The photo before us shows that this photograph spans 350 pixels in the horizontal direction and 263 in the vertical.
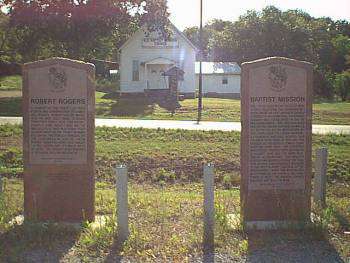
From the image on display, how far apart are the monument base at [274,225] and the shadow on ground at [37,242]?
2.08m

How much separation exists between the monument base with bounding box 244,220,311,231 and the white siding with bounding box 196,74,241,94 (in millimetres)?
41563

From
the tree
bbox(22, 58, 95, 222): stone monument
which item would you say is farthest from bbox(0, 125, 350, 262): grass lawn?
the tree

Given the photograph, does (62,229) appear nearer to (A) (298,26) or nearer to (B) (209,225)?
(B) (209,225)

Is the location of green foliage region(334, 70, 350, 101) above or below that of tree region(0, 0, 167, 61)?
below

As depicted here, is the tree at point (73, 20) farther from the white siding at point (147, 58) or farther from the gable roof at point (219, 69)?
the gable roof at point (219, 69)

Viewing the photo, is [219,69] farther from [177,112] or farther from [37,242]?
[37,242]

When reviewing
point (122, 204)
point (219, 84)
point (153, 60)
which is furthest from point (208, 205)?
point (219, 84)

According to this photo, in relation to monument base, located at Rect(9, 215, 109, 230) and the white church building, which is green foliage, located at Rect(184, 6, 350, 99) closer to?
the white church building

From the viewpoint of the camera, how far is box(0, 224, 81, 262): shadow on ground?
5.09 m

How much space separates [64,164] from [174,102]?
24.4 m

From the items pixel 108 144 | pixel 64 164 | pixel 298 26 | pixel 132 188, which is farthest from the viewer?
pixel 298 26

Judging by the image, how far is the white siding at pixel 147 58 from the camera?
1500 inches

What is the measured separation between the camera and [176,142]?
1445 cm

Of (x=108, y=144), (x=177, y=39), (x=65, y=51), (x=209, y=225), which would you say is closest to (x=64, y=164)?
(x=209, y=225)
